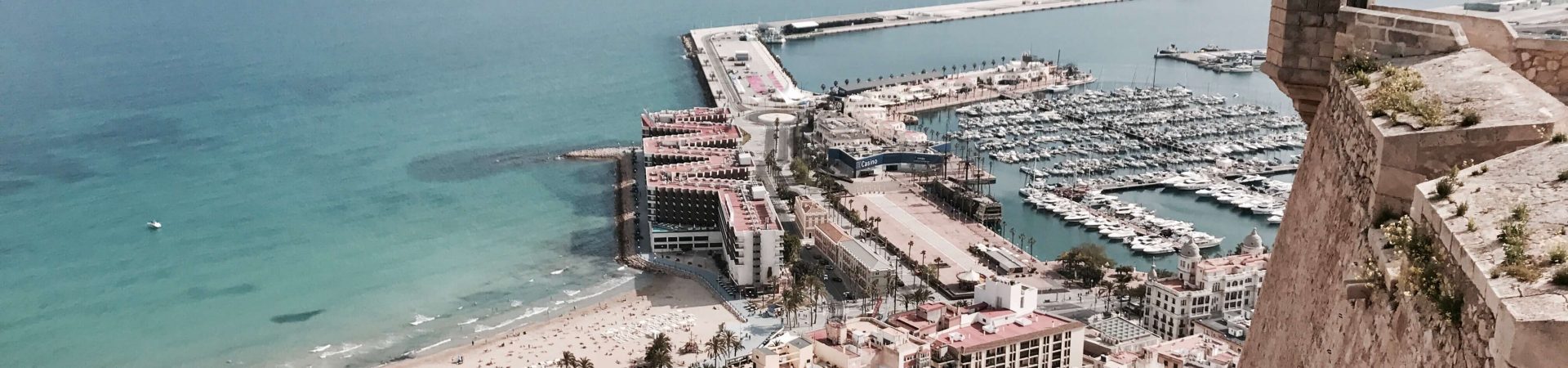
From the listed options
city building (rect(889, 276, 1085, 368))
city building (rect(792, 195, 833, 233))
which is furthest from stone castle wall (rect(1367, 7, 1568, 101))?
city building (rect(792, 195, 833, 233))

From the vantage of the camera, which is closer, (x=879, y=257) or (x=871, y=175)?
(x=879, y=257)

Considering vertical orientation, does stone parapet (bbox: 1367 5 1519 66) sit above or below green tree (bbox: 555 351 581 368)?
above

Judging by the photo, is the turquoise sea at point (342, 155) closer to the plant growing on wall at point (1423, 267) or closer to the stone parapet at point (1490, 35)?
the stone parapet at point (1490, 35)

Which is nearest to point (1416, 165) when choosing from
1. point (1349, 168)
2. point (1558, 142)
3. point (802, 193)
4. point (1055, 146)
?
point (1558, 142)

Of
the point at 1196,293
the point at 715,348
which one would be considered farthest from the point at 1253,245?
the point at 715,348

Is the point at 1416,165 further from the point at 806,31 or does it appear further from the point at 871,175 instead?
the point at 806,31

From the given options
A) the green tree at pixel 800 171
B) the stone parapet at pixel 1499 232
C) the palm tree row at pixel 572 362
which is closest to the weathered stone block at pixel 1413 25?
the stone parapet at pixel 1499 232

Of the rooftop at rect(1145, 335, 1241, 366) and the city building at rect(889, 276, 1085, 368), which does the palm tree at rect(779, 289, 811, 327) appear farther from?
the rooftop at rect(1145, 335, 1241, 366)
